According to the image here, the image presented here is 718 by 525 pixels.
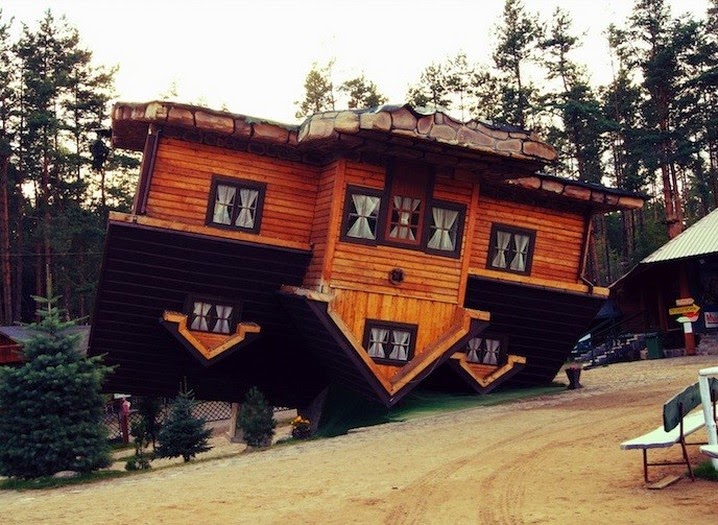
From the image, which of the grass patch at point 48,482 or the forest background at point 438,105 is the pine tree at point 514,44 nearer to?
Result: the forest background at point 438,105

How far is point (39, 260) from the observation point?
150 feet

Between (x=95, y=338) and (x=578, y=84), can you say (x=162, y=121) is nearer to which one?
(x=95, y=338)

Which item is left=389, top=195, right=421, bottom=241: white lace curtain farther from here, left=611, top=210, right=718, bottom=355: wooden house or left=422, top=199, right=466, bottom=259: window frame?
left=611, top=210, right=718, bottom=355: wooden house

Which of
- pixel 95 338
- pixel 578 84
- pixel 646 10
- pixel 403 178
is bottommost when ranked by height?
pixel 95 338

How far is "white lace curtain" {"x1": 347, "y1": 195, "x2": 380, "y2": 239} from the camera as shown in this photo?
16.4 meters

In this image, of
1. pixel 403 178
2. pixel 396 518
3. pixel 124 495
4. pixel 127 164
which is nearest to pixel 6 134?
pixel 127 164

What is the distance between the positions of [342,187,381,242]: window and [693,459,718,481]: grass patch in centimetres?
949

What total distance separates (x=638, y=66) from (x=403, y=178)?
118ft

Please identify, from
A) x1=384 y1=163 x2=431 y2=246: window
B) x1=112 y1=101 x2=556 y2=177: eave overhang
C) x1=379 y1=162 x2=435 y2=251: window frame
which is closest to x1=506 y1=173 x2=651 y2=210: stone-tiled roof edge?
x1=112 y1=101 x2=556 y2=177: eave overhang

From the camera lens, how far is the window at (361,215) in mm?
16375

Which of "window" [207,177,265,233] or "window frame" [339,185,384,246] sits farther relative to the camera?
"window" [207,177,265,233]

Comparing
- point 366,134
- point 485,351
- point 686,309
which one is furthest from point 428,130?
point 686,309

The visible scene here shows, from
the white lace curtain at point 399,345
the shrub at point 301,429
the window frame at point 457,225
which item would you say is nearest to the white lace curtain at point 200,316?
the shrub at point 301,429

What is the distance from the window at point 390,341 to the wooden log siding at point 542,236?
10.2ft
